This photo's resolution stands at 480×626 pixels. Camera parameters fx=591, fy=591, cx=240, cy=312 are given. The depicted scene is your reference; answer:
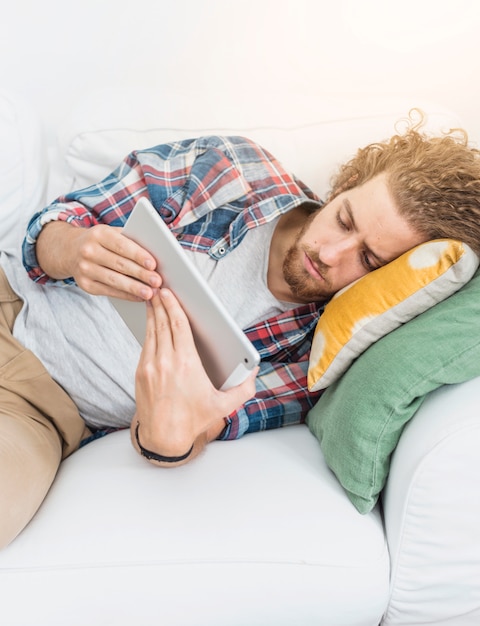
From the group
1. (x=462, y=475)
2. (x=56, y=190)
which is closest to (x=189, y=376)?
(x=462, y=475)

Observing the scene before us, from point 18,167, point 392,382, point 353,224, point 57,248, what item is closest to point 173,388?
point 392,382

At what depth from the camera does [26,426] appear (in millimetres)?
1061

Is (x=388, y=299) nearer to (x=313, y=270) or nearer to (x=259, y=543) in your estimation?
(x=313, y=270)

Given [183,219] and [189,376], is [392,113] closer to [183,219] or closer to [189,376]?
[183,219]

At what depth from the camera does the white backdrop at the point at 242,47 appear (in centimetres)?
165

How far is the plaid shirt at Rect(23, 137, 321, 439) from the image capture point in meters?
1.25

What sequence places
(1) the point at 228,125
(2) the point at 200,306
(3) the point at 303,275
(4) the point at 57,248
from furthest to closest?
(1) the point at 228,125 → (3) the point at 303,275 → (4) the point at 57,248 → (2) the point at 200,306

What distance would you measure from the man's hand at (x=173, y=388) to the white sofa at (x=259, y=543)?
0.37 ft

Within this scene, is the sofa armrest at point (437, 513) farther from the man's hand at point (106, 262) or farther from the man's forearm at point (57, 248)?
the man's forearm at point (57, 248)

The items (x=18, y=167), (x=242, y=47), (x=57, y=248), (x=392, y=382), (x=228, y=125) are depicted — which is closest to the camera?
(x=392, y=382)

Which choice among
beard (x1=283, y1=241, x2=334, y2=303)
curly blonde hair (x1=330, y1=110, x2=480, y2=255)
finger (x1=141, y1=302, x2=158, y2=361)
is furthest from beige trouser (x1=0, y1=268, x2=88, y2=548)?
curly blonde hair (x1=330, y1=110, x2=480, y2=255)

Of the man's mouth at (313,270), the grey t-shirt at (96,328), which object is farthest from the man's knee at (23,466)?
the man's mouth at (313,270)

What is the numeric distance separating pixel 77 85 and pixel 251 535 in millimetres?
1396

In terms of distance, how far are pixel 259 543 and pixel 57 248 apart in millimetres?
666
